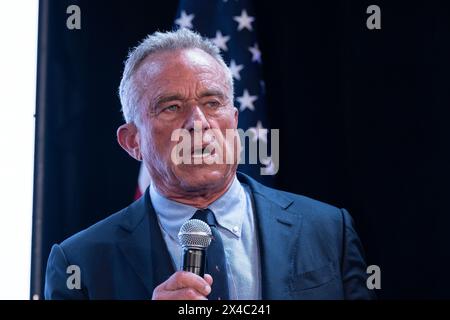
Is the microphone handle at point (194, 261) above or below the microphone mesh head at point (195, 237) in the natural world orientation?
below

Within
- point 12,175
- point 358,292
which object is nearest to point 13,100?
point 12,175

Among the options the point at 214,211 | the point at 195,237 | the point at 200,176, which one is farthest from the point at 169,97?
the point at 195,237

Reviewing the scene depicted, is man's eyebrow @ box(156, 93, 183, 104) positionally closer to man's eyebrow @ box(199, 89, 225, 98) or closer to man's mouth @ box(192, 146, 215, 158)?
man's eyebrow @ box(199, 89, 225, 98)

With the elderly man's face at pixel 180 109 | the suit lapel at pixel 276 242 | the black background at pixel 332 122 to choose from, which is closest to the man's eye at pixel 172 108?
the elderly man's face at pixel 180 109

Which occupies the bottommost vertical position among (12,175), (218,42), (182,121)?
(12,175)

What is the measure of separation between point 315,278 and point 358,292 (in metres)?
0.15

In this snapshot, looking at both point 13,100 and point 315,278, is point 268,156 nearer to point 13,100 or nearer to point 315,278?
point 315,278

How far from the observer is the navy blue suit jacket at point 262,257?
2.24 m

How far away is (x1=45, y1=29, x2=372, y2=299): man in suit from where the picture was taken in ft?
7.36

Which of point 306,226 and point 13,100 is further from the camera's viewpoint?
point 13,100

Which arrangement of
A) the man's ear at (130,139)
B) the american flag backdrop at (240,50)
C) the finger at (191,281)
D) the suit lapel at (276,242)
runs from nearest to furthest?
the finger at (191,281) < the suit lapel at (276,242) < the man's ear at (130,139) < the american flag backdrop at (240,50)

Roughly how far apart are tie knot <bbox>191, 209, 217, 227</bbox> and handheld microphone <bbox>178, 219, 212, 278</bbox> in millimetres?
332

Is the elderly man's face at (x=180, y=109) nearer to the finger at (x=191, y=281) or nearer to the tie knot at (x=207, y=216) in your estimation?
the tie knot at (x=207, y=216)

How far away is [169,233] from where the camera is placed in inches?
89.7
